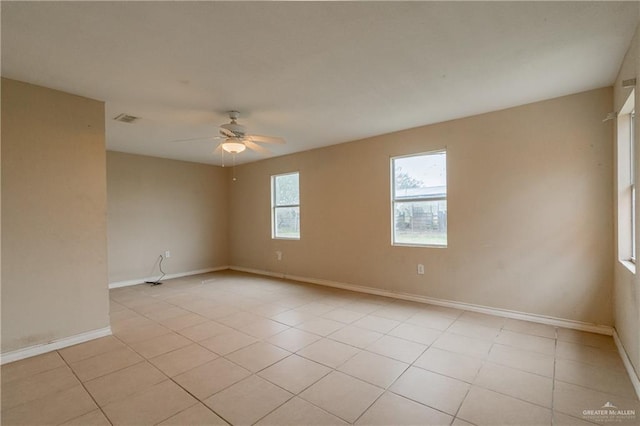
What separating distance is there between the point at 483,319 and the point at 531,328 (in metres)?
0.45

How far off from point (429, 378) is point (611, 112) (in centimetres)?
301

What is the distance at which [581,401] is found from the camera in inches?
74.5

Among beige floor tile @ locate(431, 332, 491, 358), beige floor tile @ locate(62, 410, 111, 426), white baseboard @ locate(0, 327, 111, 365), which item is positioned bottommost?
beige floor tile @ locate(431, 332, 491, 358)

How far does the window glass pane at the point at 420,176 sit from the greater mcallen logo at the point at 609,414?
257 cm

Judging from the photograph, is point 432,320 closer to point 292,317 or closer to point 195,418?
point 292,317

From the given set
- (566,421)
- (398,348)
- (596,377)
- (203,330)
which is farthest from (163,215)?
(596,377)

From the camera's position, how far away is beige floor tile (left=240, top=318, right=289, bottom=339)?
3055 mm

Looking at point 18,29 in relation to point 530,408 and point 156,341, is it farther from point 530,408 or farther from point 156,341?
point 530,408

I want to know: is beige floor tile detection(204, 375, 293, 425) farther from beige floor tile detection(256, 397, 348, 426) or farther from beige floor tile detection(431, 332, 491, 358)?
beige floor tile detection(431, 332, 491, 358)

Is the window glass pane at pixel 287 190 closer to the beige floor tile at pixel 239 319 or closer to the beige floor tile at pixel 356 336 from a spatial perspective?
the beige floor tile at pixel 239 319

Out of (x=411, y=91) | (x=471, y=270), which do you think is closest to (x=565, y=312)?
(x=471, y=270)

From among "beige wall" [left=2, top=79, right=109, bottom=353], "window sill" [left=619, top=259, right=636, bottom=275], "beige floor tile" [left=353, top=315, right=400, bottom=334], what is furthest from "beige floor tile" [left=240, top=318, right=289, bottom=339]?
"window sill" [left=619, top=259, right=636, bottom=275]

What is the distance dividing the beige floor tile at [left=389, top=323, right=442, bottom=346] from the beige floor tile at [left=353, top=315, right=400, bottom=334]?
0.07 metres

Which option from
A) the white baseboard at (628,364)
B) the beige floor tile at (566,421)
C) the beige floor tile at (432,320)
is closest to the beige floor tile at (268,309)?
the beige floor tile at (432,320)
